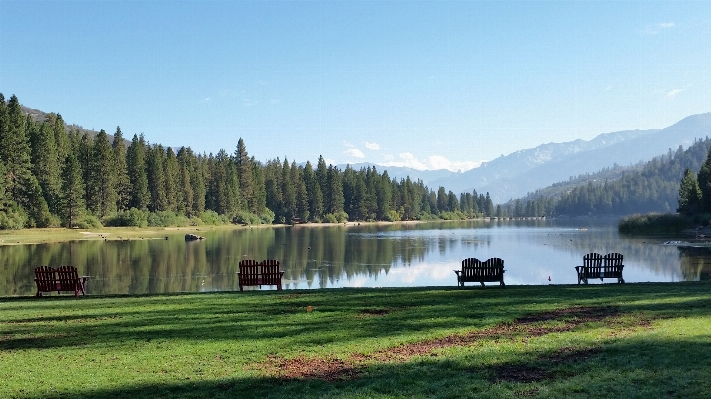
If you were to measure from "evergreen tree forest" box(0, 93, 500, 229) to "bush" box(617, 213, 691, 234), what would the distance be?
289 feet

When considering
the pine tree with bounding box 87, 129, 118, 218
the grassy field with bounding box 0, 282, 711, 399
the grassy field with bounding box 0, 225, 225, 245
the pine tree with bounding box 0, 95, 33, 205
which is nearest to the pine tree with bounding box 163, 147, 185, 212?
the pine tree with bounding box 87, 129, 118, 218

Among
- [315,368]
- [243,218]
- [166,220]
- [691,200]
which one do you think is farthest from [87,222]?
[691,200]

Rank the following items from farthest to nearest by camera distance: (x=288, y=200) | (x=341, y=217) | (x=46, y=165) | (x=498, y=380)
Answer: (x=341, y=217), (x=288, y=200), (x=46, y=165), (x=498, y=380)

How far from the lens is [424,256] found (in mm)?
54531

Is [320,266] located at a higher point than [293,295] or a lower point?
lower

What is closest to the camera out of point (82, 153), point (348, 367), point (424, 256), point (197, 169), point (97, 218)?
point (348, 367)

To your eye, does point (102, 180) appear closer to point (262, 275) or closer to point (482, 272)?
point (262, 275)

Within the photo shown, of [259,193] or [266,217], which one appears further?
[259,193]

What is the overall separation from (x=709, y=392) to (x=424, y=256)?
4640 cm

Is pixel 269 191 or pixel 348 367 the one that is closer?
pixel 348 367

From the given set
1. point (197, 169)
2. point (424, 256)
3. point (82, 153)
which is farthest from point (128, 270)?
point (197, 169)

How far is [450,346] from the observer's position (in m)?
12.1

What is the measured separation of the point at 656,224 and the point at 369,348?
96.7m

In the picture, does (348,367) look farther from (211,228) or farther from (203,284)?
(211,228)
